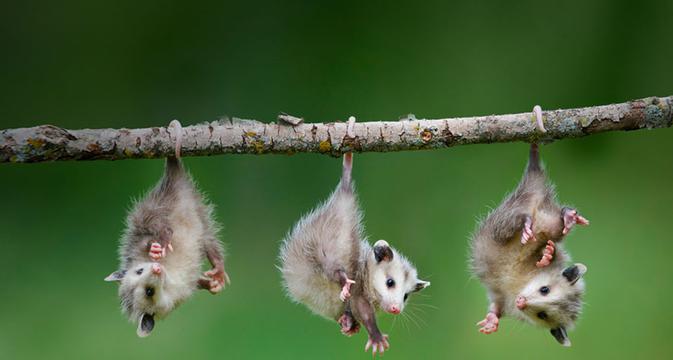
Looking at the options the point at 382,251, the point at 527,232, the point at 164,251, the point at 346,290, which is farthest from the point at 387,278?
the point at 164,251

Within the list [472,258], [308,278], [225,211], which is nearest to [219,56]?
[225,211]

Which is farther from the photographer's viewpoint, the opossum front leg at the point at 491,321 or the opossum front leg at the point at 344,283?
the opossum front leg at the point at 491,321

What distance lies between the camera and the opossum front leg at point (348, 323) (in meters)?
2.59

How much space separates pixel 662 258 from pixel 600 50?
1.14 meters

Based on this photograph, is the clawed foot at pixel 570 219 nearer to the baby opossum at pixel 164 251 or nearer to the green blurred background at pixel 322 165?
the green blurred background at pixel 322 165

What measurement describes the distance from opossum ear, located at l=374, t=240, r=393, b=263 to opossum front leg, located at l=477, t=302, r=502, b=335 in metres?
0.41

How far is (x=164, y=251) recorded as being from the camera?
2.49 m

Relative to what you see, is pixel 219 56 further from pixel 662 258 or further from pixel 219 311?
A: pixel 662 258

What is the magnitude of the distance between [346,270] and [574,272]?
83 cm

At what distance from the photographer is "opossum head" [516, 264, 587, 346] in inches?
99.7

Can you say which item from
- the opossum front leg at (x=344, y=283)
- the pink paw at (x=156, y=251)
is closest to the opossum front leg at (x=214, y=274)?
the pink paw at (x=156, y=251)

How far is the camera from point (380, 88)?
3.57 metres

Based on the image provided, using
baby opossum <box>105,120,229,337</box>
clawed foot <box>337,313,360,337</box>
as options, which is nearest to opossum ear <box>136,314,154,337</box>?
baby opossum <box>105,120,229,337</box>

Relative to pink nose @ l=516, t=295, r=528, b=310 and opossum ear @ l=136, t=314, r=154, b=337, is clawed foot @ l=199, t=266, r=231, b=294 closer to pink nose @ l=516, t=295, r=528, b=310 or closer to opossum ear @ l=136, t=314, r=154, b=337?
opossum ear @ l=136, t=314, r=154, b=337
